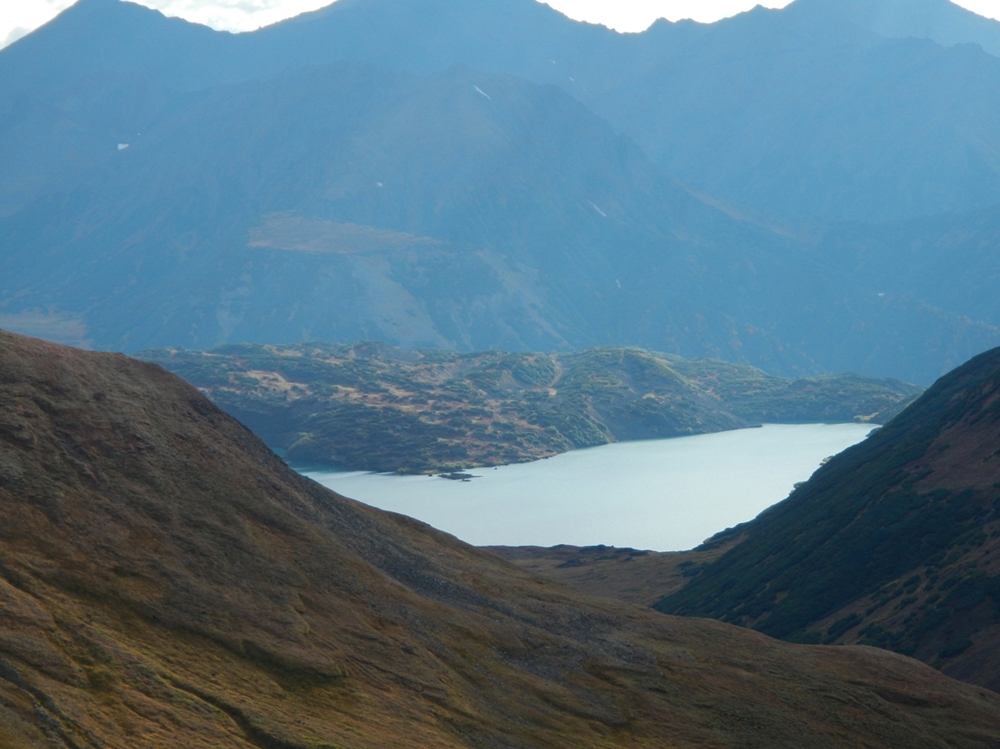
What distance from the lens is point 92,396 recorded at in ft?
131

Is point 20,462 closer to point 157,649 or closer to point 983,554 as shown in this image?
point 157,649

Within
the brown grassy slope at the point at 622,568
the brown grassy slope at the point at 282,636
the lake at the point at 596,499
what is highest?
the lake at the point at 596,499

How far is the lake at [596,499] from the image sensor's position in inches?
5320

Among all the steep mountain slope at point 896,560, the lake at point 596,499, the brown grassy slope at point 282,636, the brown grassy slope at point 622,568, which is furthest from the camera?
the lake at point 596,499

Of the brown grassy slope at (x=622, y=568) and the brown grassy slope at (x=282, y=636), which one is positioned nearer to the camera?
the brown grassy slope at (x=282, y=636)

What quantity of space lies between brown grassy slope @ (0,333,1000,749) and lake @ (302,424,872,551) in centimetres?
8245

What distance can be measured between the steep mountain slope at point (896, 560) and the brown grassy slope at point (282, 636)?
259 inches

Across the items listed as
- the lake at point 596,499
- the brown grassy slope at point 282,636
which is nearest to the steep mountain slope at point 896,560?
the brown grassy slope at point 282,636

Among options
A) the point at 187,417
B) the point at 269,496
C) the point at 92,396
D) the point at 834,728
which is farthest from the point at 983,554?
the point at 92,396

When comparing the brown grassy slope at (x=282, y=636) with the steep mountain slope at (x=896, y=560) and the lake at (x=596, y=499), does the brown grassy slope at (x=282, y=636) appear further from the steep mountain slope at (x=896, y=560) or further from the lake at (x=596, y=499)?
the lake at (x=596, y=499)

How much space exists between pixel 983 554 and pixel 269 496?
3676 cm

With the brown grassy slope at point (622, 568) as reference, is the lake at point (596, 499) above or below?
above

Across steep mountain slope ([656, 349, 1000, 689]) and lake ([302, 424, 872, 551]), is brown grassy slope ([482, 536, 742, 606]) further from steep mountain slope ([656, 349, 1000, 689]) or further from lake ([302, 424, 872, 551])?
lake ([302, 424, 872, 551])

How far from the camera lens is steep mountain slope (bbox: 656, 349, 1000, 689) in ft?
166
